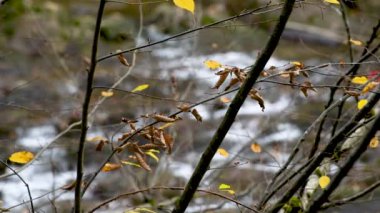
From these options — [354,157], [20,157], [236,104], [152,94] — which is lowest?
[152,94]

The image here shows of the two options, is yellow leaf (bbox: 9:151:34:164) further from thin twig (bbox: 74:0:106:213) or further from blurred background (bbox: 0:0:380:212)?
blurred background (bbox: 0:0:380:212)

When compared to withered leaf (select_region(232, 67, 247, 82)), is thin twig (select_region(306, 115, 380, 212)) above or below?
below

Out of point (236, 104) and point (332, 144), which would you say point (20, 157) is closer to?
point (236, 104)

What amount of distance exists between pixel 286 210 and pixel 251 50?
937 cm

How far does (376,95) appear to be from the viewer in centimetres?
214

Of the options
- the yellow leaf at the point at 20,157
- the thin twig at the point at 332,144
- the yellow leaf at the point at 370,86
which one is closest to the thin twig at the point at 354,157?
the thin twig at the point at 332,144

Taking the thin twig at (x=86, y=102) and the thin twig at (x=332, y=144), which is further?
the thin twig at (x=332, y=144)

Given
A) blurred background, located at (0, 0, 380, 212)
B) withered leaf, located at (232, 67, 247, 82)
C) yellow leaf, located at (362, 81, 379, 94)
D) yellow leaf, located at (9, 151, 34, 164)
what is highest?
withered leaf, located at (232, 67, 247, 82)

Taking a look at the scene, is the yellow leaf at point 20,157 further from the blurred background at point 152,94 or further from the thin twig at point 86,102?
the blurred background at point 152,94

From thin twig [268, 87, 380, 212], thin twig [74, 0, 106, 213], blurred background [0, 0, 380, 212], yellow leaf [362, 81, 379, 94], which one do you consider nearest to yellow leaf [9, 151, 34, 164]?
thin twig [74, 0, 106, 213]

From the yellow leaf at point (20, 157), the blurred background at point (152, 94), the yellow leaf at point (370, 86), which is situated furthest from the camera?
the blurred background at point (152, 94)

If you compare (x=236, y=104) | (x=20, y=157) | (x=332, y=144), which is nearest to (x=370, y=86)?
(x=332, y=144)

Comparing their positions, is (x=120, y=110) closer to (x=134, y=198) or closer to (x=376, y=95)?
(x=134, y=198)

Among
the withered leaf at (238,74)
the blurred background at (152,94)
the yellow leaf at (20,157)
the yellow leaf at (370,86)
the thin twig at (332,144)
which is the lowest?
the blurred background at (152,94)
